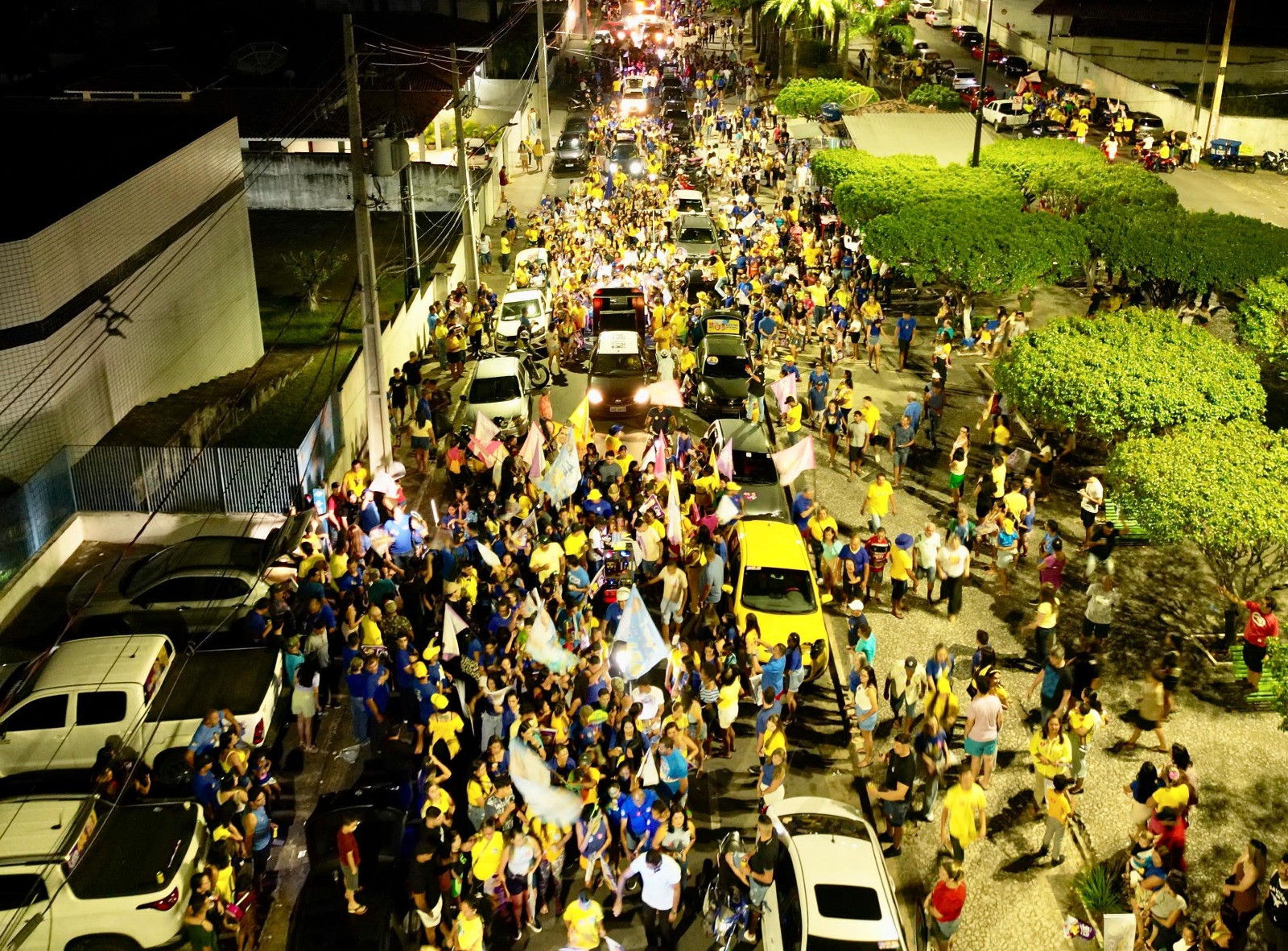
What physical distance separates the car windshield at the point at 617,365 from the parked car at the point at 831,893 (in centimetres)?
1355

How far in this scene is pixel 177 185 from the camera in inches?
907

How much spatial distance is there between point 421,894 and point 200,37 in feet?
174

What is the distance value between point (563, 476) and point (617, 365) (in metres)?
6.49

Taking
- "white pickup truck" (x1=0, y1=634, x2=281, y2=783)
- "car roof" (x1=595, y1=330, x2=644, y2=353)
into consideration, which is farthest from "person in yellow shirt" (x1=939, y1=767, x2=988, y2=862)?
"car roof" (x1=595, y1=330, x2=644, y2=353)

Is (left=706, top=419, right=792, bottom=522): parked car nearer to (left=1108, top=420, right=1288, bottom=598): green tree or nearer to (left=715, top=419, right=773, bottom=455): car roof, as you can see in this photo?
(left=715, top=419, right=773, bottom=455): car roof

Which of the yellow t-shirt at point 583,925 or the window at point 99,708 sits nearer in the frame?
the yellow t-shirt at point 583,925

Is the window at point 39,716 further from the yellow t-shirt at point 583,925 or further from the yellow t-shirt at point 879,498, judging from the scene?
the yellow t-shirt at point 879,498

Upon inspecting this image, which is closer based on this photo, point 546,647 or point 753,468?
point 546,647

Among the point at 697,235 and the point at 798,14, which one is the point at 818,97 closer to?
the point at 697,235

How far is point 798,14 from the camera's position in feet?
200

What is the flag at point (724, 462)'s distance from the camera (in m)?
18.9

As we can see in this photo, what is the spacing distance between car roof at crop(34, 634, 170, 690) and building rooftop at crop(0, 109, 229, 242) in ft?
23.0

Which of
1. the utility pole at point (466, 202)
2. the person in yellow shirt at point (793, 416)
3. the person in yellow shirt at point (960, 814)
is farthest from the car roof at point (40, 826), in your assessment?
the utility pole at point (466, 202)

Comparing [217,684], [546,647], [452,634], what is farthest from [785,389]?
[217,684]
